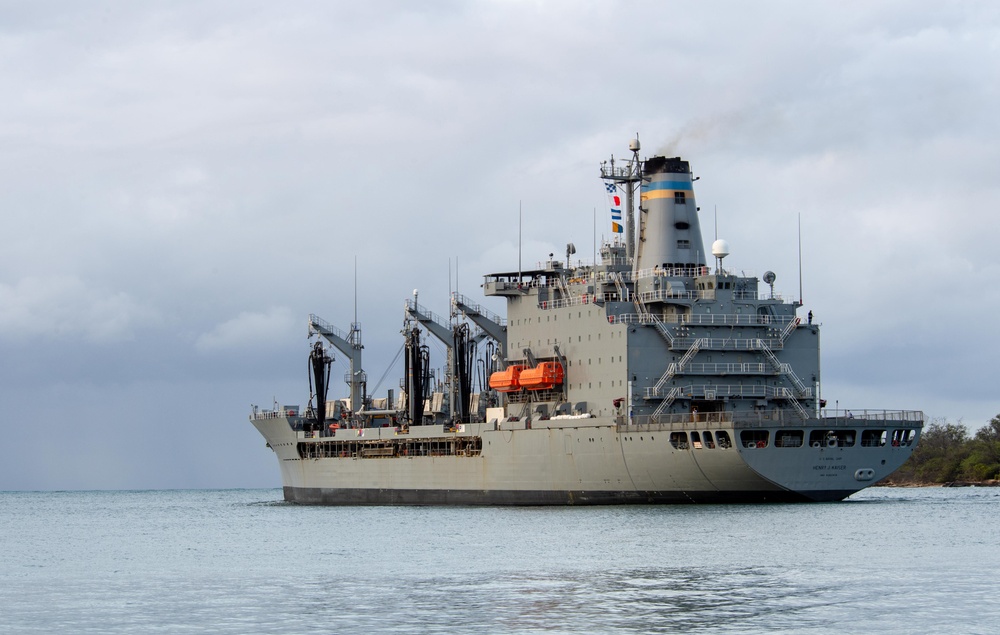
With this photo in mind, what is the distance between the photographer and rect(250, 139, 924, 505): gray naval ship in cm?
5741

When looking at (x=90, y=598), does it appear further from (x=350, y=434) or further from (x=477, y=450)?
(x=350, y=434)

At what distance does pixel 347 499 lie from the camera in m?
77.5

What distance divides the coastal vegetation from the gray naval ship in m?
39.6

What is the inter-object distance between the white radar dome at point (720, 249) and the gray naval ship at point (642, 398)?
0.06 meters

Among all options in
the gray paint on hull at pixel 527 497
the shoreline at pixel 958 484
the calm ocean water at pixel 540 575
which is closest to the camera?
the calm ocean water at pixel 540 575

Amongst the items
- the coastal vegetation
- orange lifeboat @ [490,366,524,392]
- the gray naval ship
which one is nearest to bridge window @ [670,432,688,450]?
the gray naval ship

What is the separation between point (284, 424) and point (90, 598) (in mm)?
48439

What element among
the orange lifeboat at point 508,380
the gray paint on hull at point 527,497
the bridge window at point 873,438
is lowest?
the gray paint on hull at point 527,497

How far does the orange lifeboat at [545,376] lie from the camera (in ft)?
213

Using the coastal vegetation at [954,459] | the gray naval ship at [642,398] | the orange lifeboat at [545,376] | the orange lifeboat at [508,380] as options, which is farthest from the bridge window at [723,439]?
the coastal vegetation at [954,459]

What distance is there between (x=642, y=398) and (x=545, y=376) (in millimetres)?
5558

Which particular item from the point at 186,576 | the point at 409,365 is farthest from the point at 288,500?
the point at 186,576

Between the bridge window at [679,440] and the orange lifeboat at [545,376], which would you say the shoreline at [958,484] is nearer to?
the orange lifeboat at [545,376]

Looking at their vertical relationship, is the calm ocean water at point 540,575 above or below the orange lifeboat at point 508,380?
below
